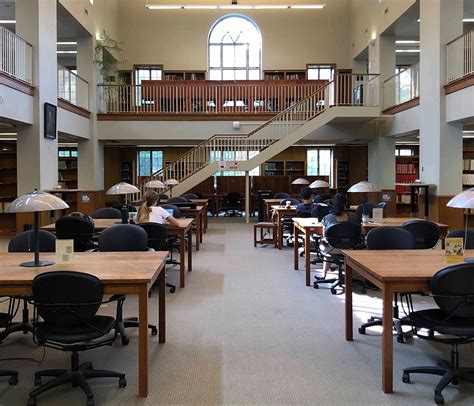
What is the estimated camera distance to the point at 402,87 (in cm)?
1282

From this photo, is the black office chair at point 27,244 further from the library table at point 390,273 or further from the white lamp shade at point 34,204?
the library table at point 390,273

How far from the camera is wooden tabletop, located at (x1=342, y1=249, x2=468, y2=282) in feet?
9.89

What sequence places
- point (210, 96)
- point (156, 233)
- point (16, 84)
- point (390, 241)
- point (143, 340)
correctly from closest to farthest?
1. point (143, 340)
2. point (390, 241)
3. point (156, 233)
4. point (16, 84)
5. point (210, 96)

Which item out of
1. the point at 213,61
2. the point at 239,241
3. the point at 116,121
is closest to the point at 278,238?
the point at 239,241

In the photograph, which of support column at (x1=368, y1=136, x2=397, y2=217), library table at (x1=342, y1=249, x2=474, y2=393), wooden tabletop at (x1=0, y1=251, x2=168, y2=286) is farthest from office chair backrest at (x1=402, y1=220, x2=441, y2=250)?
support column at (x1=368, y1=136, x2=397, y2=217)

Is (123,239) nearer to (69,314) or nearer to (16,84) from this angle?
(69,314)

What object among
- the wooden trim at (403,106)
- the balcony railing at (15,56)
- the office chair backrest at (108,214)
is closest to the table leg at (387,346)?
the office chair backrest at (108,214)

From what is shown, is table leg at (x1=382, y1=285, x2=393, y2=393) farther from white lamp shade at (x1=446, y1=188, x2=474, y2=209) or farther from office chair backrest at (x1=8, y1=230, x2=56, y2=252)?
office chair backrest at (x1=8, y1=230, x2=56, y2=252)

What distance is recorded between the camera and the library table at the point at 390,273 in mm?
2996

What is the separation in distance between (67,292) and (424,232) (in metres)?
4.28

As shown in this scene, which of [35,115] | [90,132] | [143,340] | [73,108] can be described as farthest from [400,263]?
[90,132]

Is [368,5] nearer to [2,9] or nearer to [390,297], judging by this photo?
[2,9]

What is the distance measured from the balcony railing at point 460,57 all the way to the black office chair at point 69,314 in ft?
28.1

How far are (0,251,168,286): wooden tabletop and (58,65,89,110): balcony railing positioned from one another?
28.8 feet
